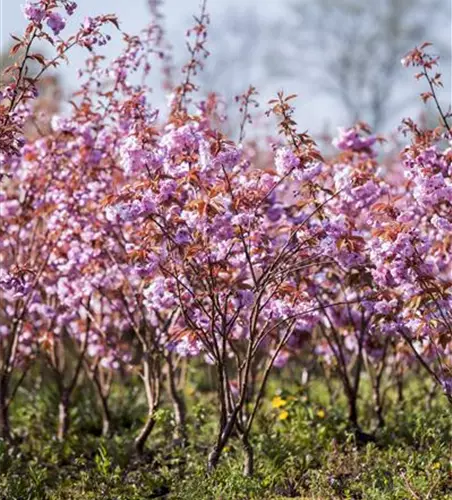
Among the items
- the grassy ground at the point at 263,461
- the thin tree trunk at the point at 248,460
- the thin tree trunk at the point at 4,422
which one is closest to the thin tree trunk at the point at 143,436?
the grassy ground at the point at 263,461

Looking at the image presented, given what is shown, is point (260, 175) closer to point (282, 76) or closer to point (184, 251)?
point (184, 251)

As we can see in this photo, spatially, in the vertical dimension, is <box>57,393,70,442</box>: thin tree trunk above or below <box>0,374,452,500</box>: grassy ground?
above

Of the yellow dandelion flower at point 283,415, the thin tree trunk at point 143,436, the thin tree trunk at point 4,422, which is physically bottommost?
the thin tree trunk at point 143,436

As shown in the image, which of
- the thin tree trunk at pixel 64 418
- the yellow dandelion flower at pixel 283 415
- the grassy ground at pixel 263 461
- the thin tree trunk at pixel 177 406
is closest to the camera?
the grassy ground at pixel 263 461

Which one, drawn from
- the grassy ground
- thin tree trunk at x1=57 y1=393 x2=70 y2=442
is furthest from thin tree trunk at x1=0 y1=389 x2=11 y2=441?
thin tree trunk at x1=57 y1=393 x2=70 y2=442

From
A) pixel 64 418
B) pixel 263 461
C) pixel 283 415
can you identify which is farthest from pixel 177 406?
pixel 263 461

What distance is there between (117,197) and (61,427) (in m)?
2.73

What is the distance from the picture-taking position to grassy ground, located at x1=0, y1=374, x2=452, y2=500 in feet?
15.9

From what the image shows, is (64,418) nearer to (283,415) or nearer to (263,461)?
(283,415)

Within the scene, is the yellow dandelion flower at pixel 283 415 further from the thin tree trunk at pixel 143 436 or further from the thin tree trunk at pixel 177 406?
the thin tree trunk at pixel 143 436

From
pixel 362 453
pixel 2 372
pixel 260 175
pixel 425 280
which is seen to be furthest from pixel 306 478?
pixel 2 372

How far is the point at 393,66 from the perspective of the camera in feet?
103

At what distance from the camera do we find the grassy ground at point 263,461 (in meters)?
4.85

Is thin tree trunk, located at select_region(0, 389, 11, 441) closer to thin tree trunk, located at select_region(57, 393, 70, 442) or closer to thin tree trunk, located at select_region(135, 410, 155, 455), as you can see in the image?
thin tree trunk, located at select_region(57, 393, 70, 442)
